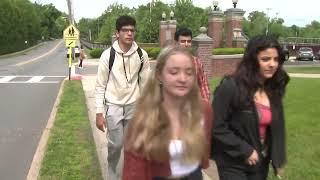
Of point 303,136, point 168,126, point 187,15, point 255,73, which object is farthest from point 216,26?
point 168,126

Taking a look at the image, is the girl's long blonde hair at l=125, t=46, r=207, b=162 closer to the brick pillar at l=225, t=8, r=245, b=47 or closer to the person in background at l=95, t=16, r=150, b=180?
the person in background at l=95, t=16, r=150, b=180

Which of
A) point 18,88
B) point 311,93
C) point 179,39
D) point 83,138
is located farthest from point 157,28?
point 179,39

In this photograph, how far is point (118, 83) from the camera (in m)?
5.88

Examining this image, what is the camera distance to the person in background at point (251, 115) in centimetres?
Answer: 370

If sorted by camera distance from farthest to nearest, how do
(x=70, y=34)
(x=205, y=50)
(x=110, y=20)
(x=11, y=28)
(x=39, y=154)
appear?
(x=11, y=28) → (x=110, y=20) → (x=70, y=34) → (x=205, y=50) → (x=39, y=154)

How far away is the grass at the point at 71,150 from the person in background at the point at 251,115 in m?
3.35

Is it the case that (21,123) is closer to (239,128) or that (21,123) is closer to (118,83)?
(118,83)

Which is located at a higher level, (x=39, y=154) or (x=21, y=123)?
(x=39, y=154)

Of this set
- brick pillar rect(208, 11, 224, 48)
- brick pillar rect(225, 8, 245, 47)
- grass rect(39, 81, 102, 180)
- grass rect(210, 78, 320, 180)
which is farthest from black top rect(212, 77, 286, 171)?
brick pillar rect(225, 8, 245, 47)

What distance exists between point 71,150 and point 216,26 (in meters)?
29.1

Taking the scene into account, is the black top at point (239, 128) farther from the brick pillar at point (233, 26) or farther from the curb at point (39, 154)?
the brick pillar at point (233, 26)

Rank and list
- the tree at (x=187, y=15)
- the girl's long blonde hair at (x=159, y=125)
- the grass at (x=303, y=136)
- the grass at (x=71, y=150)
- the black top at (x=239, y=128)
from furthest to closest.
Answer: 1. the tree at (x=187, y=15)
2. the grass at (x=71, y=150)
3. the grass at (x=303, y=136)
4. the black top at (x=239, y=128)
5. the girl's long blonde hair at (x=159, y=125)

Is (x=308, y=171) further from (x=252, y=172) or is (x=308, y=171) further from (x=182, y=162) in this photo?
(x=182, y=162)

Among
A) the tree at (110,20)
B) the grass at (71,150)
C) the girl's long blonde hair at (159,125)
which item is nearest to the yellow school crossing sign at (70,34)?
the grass at (71,150)
